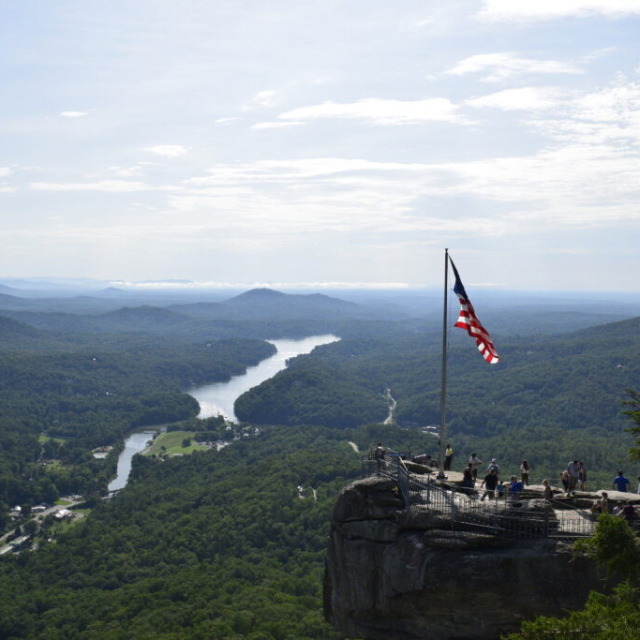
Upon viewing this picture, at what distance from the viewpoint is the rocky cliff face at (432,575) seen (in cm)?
1970

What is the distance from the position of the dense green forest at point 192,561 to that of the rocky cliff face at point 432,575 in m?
27.3

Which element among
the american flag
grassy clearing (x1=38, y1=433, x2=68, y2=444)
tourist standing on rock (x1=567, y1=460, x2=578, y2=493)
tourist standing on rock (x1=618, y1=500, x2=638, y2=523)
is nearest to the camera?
tourist standing on rock (x1=618, y1=500, x2=638, y2=523)

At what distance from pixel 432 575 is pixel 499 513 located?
2.95 meters

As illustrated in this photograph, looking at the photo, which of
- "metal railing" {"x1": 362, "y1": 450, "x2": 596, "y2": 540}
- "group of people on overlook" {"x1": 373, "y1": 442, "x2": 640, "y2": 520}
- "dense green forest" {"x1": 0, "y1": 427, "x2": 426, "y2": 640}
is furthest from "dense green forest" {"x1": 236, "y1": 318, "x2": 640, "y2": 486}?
"metal railing" {"x1": 362, "y1": 450, "x2": 596, "y2": 540}

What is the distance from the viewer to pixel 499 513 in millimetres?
21156

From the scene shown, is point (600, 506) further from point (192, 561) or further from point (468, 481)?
point (192, 561)

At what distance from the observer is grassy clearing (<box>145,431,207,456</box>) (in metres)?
136

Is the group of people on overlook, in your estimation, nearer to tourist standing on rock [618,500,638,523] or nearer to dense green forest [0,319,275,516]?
tourist standing on rock [618,500,638,523]

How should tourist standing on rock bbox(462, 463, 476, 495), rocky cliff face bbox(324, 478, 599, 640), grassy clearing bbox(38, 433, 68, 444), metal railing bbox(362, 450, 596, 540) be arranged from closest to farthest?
rocky cliff face bbox(324, 478, 599, 640), metal railing bbox(362, 450, 596, 540), tourist standing on rock bbox(462, 463, 476, 495), grassy clearing bbox(38, 433, 68, 444)

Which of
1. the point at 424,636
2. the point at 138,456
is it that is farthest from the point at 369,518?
the point at 138,456

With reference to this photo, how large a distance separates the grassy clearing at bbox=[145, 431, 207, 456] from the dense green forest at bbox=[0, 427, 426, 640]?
65.2 feet

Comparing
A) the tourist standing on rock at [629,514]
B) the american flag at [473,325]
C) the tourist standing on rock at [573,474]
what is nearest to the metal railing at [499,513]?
the tourist standing on rock at [629,514]

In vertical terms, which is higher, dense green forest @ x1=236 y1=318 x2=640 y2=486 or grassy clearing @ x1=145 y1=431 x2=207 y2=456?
dense green forest @ x1=236 y1=318 x2=640 y2=486

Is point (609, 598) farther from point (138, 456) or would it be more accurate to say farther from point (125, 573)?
point (138, 456)
